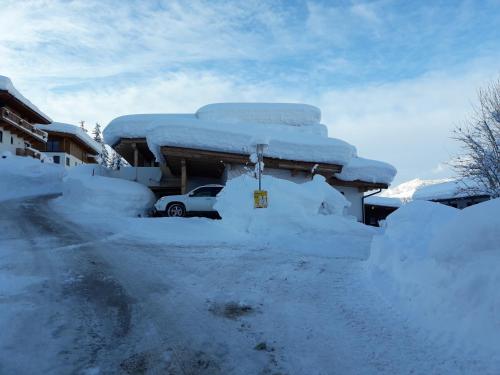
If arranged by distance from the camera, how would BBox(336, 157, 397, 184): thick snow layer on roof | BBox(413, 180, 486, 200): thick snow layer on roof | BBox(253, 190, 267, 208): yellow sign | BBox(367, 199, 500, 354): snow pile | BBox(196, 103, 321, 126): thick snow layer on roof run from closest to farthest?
BBox(367, 199, 500, 354): snow pile
BBox(253, 190, 267, 208): yellow sign
BBox(336, 157, 397, 184): thick snow layer on roof
BBox(196, 103, 321, 126): thick snow layer on roof
BBox(413, 180, 486, 200): thick snow layer on roof

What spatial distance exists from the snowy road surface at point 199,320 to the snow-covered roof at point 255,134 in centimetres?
724

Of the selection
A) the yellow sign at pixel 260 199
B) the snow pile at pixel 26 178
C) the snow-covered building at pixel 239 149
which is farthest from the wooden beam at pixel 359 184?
the snow pile at pixel 26 178

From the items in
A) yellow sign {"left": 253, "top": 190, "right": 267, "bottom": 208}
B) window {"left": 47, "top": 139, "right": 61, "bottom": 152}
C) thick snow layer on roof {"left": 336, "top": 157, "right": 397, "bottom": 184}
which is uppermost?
window {"left": 47, "top": 139, "right": 61, "bottom": 152}

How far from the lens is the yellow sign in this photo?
11.7 m

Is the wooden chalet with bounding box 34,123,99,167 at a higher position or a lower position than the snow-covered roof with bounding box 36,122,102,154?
lower

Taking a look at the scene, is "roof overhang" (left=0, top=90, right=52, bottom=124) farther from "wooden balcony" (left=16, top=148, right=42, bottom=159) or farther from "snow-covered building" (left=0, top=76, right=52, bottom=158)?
"wooden balcony" (left=16, top=148, right=42, bottom=159)

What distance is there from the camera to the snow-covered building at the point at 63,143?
48438mm

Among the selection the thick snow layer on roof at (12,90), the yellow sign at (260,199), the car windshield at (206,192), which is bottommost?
the yellow sign at (260,199)

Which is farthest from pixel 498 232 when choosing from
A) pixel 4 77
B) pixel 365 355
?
pixel 4 77

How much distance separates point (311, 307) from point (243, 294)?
37.5 inches

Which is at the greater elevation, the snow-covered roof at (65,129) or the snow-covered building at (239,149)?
the snow-covered roof at (65,129)

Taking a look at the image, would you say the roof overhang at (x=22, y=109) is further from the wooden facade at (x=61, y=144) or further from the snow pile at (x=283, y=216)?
the snow pile at (x=283, y=216)

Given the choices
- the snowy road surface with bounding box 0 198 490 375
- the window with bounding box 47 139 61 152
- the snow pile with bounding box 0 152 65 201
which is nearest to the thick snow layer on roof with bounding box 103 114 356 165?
the snowy road surface with bounding box 0 198 490 375

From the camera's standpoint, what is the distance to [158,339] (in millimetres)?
3693
